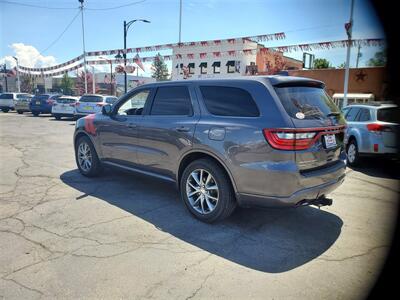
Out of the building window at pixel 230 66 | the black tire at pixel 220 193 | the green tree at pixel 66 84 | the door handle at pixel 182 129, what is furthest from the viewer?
the green tree at pixel 66 84

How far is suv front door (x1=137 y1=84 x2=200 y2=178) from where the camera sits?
170 inches

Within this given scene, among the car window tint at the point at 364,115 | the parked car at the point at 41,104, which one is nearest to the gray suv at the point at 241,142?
the car window tint at the point at 364,115

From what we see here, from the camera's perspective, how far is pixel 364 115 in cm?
765

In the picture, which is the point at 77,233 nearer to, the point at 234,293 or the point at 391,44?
the point at 234,293

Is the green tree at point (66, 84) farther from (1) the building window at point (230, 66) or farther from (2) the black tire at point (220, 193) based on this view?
(2) the black tire at point (220, 193)

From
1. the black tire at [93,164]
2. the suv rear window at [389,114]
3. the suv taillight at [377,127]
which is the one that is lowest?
the black tire at [93,164]

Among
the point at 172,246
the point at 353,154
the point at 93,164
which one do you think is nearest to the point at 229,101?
the point at 172,246

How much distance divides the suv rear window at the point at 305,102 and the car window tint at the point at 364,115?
3880 mm

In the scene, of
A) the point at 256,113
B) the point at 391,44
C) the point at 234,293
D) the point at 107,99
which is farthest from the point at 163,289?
the point at 107,99

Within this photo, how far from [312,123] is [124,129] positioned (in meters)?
3.06

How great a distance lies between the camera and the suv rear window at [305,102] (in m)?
3.60

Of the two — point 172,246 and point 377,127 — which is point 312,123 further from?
point 377,127

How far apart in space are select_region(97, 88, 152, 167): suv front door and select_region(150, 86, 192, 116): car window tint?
0.26m

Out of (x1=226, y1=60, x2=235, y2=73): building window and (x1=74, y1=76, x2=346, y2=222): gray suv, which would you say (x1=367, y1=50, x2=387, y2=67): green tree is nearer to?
(x1=74, y1=76, x2=346, y2=222): gray suv
